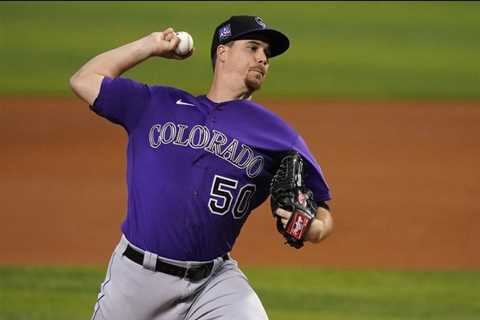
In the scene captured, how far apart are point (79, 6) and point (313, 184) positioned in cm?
1597

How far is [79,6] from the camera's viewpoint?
19938 millimetres

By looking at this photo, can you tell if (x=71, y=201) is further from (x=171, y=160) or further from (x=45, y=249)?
(x=171, y=160)

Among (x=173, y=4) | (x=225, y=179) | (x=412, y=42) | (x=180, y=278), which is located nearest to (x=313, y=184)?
(x=225, y=179)

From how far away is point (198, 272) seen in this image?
461cm

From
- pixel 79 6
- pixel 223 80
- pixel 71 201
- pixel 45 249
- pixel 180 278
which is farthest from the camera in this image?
pixel 79 6

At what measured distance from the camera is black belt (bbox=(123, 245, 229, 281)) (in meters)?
4.57

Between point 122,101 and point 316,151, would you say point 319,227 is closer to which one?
point 122,101

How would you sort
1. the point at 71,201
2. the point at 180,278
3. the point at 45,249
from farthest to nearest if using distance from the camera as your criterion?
the point at 71,201
the point at 45,249
the point at 180,278

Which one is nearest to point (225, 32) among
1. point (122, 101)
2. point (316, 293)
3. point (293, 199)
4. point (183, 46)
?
point (183, 46)

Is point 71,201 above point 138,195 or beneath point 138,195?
beneath

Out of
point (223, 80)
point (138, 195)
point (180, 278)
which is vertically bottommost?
point (180, 278)

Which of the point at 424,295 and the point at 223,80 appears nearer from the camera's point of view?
the point at 223,80

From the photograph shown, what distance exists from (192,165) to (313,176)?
0.56 meters

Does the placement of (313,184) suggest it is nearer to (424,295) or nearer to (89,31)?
(424,295)
